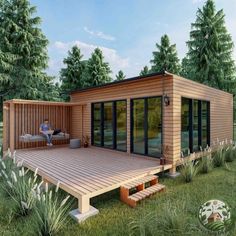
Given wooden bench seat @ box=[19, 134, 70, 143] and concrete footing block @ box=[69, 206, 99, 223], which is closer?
concrete footing block @ box=[69, 206, 99, 223]

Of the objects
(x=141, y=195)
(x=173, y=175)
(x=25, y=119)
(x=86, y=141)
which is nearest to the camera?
(x=141, y=195)

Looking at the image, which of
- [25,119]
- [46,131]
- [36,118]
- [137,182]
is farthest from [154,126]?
[25,119]

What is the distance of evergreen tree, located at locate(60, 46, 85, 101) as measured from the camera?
60.0ft

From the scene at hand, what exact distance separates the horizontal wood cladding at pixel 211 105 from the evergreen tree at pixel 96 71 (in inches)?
456

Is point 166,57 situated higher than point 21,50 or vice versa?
point 166,57

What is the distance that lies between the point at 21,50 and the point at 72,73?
5765mm

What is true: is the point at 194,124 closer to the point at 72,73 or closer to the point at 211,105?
the point at 211,105

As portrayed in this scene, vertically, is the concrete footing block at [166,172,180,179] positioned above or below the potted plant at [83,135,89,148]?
below

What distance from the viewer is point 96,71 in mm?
18797

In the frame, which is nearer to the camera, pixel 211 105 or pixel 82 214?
pixel 82 214

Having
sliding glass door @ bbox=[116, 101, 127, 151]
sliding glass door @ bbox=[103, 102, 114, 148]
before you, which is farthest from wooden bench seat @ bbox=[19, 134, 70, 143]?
sliding glass door @ bbox=[116, 101, 127, 151]

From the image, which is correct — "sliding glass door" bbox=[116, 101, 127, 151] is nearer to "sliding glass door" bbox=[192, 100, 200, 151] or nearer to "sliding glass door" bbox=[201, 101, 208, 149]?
"sliding glass door" bbox=[192, 100, 200, 151]

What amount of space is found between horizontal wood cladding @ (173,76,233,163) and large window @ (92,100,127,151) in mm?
2158

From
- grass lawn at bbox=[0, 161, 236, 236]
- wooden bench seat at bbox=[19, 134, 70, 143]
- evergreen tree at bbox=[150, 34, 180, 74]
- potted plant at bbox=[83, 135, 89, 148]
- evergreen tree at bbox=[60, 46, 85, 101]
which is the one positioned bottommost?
grass lawn at bbox=[0, 161, 236, 236]
